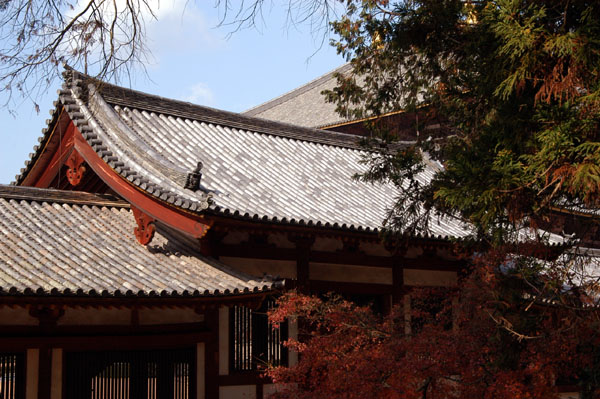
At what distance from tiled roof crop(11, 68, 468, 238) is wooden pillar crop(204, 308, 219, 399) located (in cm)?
170

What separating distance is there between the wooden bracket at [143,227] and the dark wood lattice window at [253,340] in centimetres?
173

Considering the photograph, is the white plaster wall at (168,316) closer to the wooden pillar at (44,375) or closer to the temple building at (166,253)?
the temple building at (166,253)

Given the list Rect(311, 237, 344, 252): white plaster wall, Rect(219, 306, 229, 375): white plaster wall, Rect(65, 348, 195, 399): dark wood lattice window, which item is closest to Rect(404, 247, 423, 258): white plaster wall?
Rect(311, 237, 344, 252): white plaster wall

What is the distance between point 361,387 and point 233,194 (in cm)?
496

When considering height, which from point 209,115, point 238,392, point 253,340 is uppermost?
point 209,115

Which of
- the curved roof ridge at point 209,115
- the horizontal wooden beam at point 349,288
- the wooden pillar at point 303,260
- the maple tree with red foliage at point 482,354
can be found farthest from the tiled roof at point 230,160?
the maple tree with red foliage at point 482,354

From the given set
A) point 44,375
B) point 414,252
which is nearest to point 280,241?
point 414,252

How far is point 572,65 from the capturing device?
6.55m

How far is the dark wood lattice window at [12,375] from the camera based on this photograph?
9.47 m

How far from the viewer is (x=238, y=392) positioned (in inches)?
439

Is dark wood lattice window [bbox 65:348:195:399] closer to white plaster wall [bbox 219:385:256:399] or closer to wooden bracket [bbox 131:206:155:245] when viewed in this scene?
white plaster wall [bbox 219:385:256:399]

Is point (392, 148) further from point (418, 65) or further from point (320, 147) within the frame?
point (418, 65)

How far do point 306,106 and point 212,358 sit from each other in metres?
21.6

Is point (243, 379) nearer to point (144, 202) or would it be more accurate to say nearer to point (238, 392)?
point (238, 392)
